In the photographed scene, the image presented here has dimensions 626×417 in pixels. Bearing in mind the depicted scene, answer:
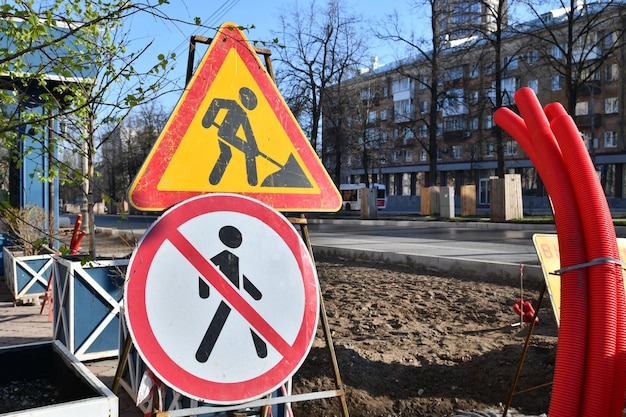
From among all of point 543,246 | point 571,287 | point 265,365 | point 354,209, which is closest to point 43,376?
point 265,365

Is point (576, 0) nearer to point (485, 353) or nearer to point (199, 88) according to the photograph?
point (485, 353)

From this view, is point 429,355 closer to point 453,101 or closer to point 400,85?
point 453,101

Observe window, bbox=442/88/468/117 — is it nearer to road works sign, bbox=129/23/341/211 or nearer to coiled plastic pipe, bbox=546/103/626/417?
coiled plastic pipe, bbox=546/103/626/417

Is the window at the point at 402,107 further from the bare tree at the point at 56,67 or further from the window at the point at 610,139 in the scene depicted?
the bare tree at the point at 56,67

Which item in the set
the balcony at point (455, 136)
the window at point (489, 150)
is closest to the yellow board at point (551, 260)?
the window at point (489, 150)

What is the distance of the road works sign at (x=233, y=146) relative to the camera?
241 centimetres

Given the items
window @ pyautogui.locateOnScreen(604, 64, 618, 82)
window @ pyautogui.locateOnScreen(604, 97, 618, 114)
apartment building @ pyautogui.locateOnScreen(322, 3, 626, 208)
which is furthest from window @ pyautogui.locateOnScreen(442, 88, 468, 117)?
window @ pyautogui.locateOnScreen(604, 64, 618, 82)

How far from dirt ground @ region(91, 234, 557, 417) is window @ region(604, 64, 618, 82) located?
44441mm

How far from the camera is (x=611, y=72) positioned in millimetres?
45875

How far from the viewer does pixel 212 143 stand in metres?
2.52

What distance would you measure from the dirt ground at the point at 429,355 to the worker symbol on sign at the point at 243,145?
1.07 meters

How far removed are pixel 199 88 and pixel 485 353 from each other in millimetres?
3680

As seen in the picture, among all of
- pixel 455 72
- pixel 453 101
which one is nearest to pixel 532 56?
pixel 453 101

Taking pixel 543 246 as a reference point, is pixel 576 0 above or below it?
above
